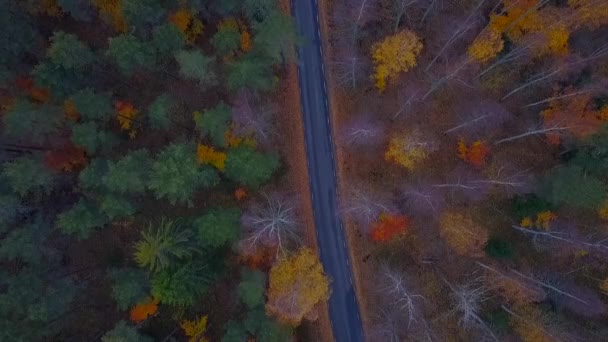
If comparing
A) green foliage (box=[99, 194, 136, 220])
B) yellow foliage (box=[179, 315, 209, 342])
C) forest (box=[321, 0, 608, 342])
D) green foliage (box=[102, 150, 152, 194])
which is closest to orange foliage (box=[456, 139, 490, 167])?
forest (box=[321, 0, 608, 342])

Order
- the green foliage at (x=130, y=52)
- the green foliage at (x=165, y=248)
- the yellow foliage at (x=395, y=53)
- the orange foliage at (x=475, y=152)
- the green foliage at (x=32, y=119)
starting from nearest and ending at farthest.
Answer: the green foliage at (x=165, y=248), the green foliage at (x=32, y=119), the green foliage at (x=130, y=52), the yellow foliage at (x=395, y=53), the orange foliage at (x=475, y=152)

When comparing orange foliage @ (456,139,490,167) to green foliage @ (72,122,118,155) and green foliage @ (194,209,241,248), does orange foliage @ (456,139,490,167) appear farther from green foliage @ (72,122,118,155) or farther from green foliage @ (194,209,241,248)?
green foliage @ (72,122,118,155)

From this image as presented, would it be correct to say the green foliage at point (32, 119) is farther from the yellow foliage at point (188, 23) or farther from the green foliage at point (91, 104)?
the yellow foliage at point (188, 23)

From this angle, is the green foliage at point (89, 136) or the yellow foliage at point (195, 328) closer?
the green foliage at point (89, 136)

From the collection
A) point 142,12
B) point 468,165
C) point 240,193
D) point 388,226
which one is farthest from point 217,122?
point 468,165

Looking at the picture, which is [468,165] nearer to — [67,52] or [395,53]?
[395,53]

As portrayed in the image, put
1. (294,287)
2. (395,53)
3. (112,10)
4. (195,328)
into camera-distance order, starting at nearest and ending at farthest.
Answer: (294,287) < (395,53) < (112,10) < (195,328)

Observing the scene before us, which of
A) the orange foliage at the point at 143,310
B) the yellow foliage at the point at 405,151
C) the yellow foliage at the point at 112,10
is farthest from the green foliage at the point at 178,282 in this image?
the yellow foliage at the point at 112,10
